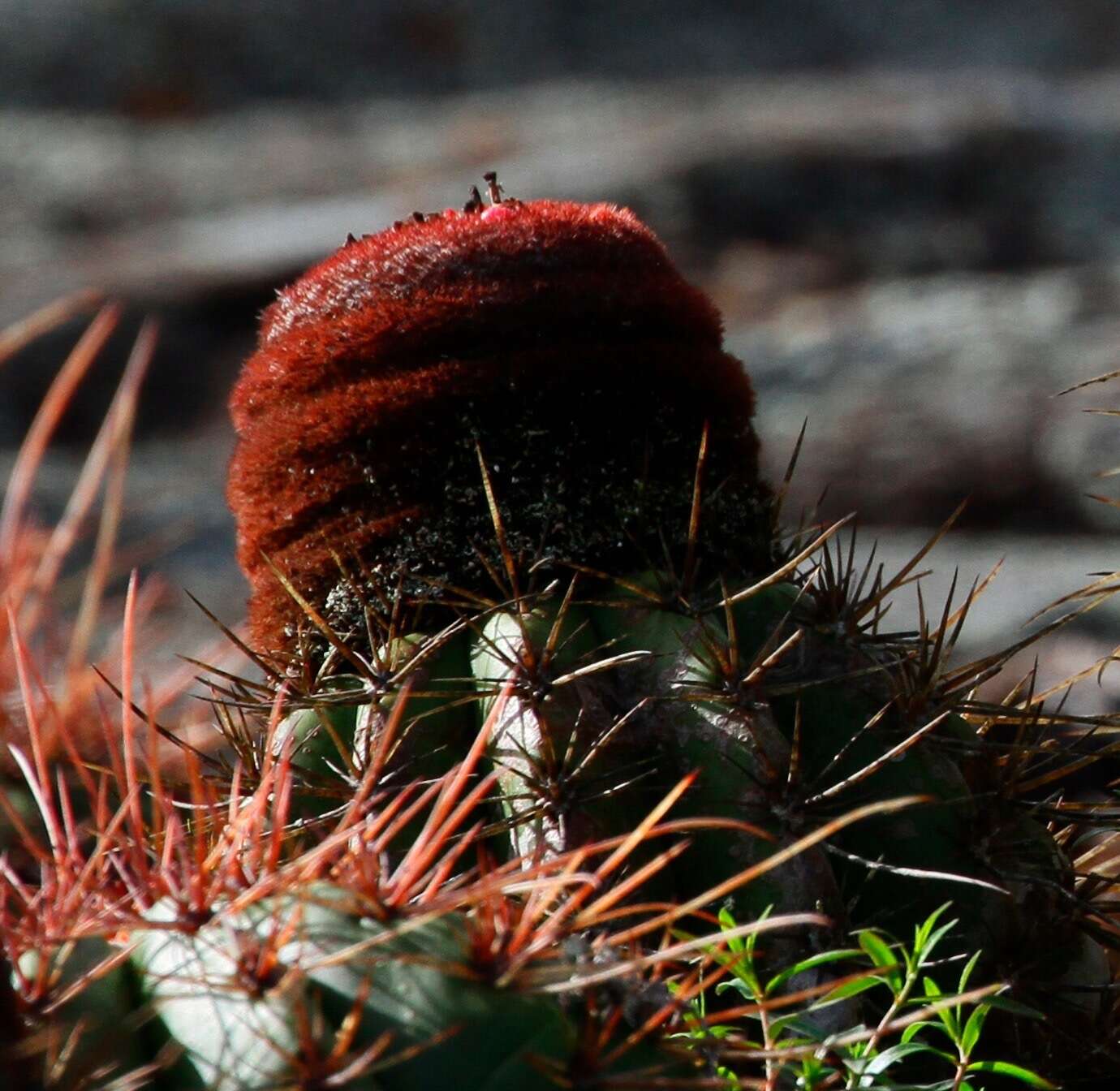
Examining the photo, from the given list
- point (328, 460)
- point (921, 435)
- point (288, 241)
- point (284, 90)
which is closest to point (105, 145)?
point (284, 90)

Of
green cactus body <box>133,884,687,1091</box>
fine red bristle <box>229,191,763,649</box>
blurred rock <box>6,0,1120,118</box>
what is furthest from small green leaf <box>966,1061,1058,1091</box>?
blurred rock <box>6,0,1120,118</box>

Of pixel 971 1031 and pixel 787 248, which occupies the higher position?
pixel 971 1031

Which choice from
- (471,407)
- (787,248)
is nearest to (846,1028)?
(471,407)

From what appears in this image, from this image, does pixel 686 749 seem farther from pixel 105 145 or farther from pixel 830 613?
pixel 105 145

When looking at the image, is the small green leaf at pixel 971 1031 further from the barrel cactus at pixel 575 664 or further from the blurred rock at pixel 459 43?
the blurred rock at pixel 459 43

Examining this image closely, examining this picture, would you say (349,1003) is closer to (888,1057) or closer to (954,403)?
(888,1057)

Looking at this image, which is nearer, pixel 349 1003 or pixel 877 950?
pixel 349 1003

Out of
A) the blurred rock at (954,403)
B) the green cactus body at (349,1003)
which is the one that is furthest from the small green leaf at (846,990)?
the blurred rock at (954,403)
